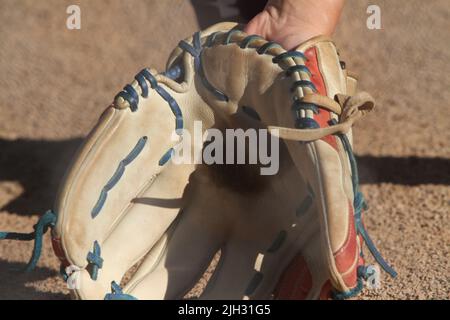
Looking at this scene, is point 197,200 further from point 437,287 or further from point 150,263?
point 437,287

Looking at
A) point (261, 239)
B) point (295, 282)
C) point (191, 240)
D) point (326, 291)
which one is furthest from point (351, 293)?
point (191, 240)

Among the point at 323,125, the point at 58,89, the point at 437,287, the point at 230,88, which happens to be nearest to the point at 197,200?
the point at 230,88

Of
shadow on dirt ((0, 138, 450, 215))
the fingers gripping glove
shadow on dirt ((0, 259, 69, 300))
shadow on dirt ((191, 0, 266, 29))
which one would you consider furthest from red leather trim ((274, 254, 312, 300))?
shadow on dirt ((0, 138, 450, 215))

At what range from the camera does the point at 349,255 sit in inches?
56.6

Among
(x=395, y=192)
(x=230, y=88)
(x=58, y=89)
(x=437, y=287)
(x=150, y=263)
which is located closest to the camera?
(x=230, y=88)

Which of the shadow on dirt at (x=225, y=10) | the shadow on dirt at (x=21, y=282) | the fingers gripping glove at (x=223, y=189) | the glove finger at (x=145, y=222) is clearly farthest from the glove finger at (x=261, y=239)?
the shadow on dirt at (x=225, y=10)

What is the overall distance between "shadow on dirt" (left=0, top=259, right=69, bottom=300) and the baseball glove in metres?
0.28

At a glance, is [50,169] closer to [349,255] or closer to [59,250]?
[59,250]

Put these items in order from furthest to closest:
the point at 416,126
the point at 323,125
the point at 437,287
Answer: the point at 416,126
the point at 437,287
the point at 323,125

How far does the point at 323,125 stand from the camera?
1.54 meters

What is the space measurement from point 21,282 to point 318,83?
79 cm

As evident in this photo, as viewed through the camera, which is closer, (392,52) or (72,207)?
(72,207)

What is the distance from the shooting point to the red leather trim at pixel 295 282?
1.57 metres

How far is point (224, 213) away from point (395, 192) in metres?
0.74
